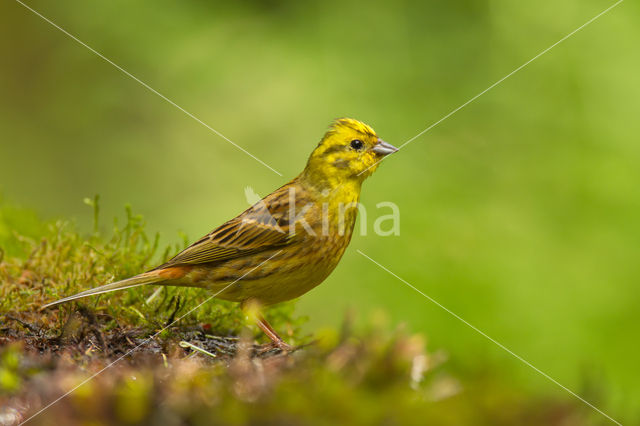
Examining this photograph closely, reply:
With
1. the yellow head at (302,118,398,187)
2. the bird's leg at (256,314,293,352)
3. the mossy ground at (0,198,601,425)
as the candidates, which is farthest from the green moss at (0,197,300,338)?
the yellow head at (302,118,398,187)

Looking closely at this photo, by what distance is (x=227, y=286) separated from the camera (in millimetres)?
3584

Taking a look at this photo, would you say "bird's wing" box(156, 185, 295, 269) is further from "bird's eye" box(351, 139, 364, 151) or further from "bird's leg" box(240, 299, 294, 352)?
"bird's eye" box(351, 139, 364, 151)

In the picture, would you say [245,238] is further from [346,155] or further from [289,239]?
[346,155]

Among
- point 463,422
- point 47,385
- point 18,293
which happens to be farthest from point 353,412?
point 18,293

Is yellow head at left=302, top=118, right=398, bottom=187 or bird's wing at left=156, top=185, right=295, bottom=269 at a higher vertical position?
yellow head at left=302, top=118, right=398, bottom=187

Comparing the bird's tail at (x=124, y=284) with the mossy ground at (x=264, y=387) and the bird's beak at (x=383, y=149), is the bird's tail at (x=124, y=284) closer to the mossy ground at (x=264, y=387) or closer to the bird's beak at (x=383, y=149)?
the mossy ground at (x=264, y=387)

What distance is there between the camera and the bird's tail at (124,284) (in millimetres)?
2859

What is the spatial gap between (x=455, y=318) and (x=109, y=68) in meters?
4.98

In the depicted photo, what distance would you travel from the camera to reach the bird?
3568mm

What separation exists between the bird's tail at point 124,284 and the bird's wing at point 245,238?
21cm

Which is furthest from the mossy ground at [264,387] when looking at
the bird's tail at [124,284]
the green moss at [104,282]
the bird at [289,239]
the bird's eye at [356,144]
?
the bird's eye at [356,144]

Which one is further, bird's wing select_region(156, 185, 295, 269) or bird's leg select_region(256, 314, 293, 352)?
bird's wing select_region(156, 185, 295, 269)

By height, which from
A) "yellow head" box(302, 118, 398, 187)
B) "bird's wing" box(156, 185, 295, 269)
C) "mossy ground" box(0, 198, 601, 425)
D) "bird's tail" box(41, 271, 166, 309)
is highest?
"mossy ground" box(0, 198, 601, 425)

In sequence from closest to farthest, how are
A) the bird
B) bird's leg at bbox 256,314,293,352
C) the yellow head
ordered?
bird's leg at bbox 256,314,293,352 < the bird < the yellow head
